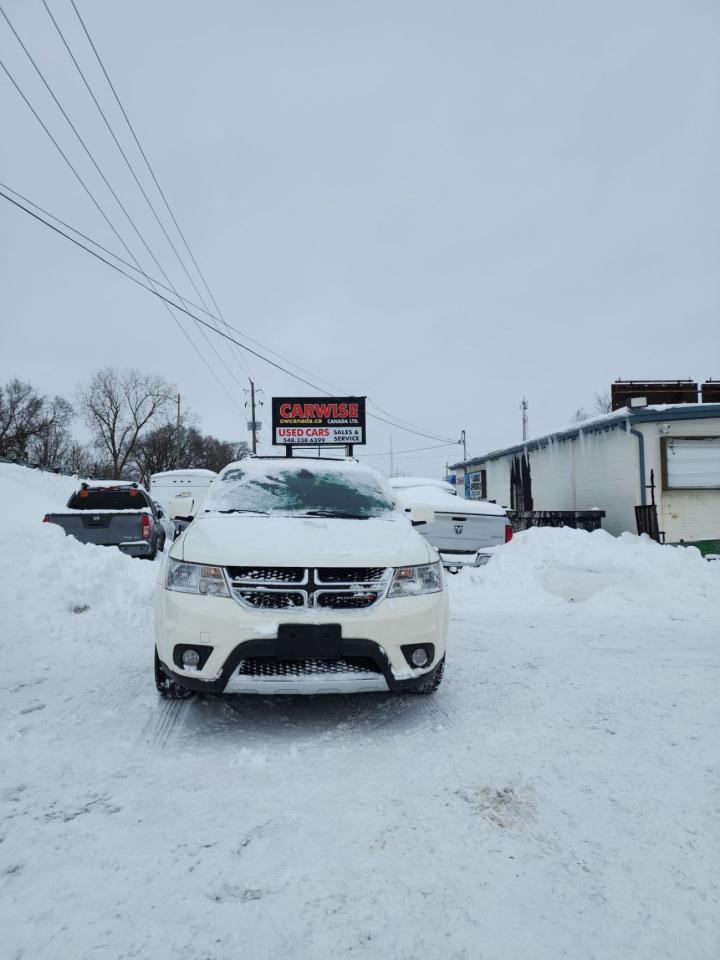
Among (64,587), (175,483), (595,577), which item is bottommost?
(595,577)

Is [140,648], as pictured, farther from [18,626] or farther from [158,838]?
[158,838]

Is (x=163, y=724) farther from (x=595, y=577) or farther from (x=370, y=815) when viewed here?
(x=595, y=577)

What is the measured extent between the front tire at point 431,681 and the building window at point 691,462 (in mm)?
10819

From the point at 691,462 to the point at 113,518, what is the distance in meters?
12.1

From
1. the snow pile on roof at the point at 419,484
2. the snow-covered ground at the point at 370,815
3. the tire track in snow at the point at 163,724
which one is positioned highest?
the snow pile on roof at the point at 419,484

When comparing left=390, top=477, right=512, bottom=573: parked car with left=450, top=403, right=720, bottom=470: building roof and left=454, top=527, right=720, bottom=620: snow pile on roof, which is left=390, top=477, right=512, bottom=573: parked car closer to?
left=454, top=527, right=720, bottom=620: snow pile on roof

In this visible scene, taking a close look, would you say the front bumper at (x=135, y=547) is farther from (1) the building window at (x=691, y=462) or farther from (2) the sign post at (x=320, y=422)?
(1) the building window at (x=691, y=462)

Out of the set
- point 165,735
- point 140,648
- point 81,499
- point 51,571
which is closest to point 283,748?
point 165,735

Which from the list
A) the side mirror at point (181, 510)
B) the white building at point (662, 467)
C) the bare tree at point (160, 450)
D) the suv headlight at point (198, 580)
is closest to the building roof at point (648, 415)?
the white building at point (662, 467)

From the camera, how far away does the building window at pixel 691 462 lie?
12.7 m

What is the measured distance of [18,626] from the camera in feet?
19.0

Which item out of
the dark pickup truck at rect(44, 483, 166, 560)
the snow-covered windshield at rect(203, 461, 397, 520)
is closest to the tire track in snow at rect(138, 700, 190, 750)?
the snow-covered windshield at rect(203, 461, 397, 520)

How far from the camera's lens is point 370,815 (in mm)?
2518

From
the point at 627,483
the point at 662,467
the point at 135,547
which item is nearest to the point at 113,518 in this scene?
the point at 135,547
